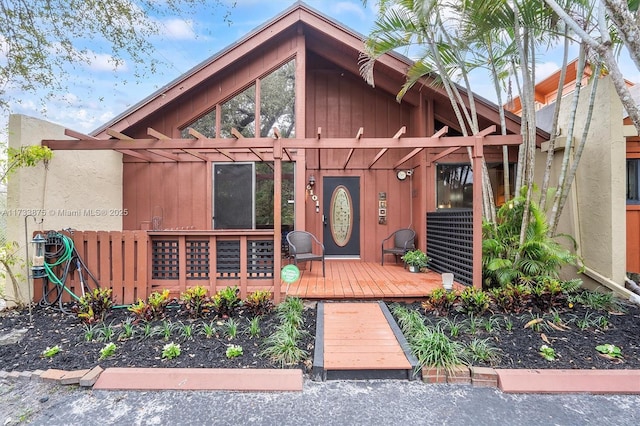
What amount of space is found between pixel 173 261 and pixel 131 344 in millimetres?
1369

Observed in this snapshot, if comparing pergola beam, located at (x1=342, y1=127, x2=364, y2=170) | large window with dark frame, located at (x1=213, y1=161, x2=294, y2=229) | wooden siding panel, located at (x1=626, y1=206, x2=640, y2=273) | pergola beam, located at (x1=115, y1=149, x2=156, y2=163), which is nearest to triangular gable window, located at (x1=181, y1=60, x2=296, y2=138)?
large window with dark frame, located at (x1=213, y1=161, x2=294, y2=229)

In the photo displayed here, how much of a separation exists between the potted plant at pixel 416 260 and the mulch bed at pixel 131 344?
2432 millimetres

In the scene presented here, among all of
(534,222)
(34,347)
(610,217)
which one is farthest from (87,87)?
(610,217)

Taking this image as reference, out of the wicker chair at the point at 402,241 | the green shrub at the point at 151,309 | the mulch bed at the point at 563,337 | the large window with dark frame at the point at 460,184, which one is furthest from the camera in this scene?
the large window with dark frame at the point at 460,184

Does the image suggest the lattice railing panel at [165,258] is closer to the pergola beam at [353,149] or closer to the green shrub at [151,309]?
the green shrub at [151,309]

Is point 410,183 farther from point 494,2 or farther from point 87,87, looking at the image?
point 87,87

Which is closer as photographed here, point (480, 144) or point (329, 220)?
point (480, 144)

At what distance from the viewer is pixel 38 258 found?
390 cm

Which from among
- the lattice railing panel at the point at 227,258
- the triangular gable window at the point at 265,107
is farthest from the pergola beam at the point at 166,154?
the lattice railing panel at the point at 227,258

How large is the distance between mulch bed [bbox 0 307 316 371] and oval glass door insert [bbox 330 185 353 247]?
10.0 feet

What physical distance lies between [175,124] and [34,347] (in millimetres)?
4018

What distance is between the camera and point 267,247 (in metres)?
4.11

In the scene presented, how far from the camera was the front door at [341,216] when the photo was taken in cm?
658

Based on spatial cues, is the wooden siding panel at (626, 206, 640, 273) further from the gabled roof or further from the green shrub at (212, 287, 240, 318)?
the green shrub at (212, 287, 240, 318)
